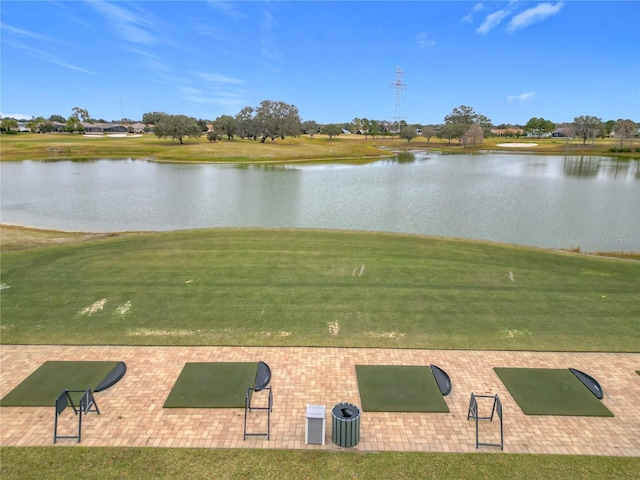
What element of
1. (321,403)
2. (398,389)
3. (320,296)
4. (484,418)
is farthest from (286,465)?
(320,296)

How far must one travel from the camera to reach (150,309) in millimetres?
14617

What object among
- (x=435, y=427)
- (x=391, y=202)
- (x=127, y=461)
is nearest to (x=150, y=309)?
(x=127, y=461)

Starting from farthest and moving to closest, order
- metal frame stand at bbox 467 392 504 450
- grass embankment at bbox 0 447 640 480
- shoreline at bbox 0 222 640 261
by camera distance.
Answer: shoreline at bbox 0 222 640 261 < metal frame stand at bbox 467 392 504 450 < grass embankment at bbox 0 447 640 480

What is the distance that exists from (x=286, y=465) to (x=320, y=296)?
26.6 ft

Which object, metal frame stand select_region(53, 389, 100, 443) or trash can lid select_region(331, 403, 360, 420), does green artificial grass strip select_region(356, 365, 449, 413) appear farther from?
metal frame stand select_region(53, 389, 100, 443)

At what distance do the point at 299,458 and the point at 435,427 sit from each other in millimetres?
3214

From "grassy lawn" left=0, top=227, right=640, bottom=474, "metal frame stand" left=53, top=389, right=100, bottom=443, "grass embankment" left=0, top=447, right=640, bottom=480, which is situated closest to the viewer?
"grass embankment" left=0, top=447, right=640, bottom=480

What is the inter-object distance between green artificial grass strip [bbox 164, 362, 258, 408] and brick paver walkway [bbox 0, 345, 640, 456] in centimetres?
23

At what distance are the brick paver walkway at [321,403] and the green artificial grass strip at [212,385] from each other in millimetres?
231

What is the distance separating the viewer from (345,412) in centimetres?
870

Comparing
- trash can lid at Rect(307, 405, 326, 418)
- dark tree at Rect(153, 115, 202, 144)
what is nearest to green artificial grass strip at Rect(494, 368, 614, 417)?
trash can lid at Rect(307, 405, 326, 418)

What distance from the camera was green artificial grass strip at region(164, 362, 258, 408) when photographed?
981cm

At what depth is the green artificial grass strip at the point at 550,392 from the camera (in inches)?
380

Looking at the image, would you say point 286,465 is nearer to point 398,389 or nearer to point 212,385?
point 212,385
